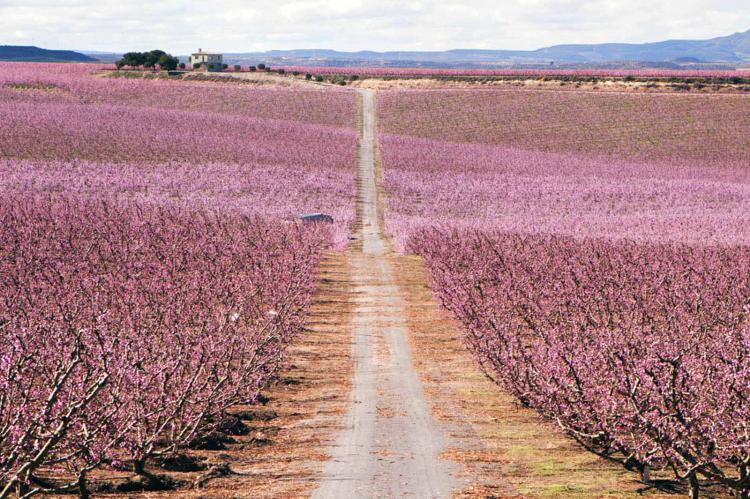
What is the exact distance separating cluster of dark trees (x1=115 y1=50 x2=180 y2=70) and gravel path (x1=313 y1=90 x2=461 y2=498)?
4618 inches

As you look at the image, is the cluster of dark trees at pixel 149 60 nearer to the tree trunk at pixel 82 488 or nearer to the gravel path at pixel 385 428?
the gravel path at pixel 385 428

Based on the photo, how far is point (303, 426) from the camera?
1870 centimetres

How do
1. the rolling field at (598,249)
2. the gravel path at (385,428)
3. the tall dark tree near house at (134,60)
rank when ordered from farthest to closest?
the tall dark tree near house at (134,60)
the rolling field at (598,249)
the gravel path at (385,428)

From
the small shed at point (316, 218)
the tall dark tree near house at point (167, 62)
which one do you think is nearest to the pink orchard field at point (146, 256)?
the small shed at point (316, 218)

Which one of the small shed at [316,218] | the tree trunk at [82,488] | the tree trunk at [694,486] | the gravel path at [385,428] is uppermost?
the tree trunk at [82,488]

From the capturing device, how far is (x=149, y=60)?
148625 mm

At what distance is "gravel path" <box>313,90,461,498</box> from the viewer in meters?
14.9

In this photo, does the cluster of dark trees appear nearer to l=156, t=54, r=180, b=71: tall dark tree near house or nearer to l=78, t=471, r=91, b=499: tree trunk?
l=156, t=54, r=180, b=71: tall dark tree near house

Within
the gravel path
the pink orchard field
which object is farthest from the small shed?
the gravel path

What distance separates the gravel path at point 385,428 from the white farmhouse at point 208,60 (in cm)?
12102

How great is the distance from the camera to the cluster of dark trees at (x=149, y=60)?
14512cm

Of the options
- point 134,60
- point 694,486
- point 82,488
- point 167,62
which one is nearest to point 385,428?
point 694,486

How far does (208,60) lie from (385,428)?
5978 inches

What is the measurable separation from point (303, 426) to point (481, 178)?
56167mm
